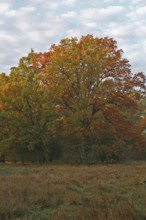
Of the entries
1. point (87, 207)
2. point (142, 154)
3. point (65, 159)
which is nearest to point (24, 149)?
point (65, 159)

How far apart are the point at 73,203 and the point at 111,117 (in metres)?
29.3

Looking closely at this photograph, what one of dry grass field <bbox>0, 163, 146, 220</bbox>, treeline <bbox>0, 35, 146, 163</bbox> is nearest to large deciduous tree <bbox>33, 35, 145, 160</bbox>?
treeline <bbox>0, 35, 146, 163</bbox>

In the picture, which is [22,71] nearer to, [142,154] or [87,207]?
[142,154]

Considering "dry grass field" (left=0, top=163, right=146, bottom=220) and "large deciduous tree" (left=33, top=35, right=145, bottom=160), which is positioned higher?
"large deciduous tree" (left=33, top=35, right=145, bottom=160)

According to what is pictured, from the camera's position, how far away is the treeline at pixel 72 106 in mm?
39000

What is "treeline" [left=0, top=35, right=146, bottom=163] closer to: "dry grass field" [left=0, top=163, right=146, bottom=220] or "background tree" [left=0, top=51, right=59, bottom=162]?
A: "background tree" [left=0, top=51, right=59, bottom=162]

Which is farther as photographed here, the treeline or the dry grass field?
the treeline

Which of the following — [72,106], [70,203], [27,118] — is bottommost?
[70,203]

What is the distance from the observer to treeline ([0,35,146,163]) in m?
39.0

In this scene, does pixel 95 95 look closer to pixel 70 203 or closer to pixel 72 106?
pixel 72 106

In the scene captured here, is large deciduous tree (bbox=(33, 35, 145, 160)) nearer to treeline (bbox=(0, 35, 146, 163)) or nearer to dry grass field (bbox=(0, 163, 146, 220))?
treeline (bbox=(0, 35, 146, 163))

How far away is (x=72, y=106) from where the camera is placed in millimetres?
41250

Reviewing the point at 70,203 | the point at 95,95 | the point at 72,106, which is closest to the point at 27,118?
the point at 72,106

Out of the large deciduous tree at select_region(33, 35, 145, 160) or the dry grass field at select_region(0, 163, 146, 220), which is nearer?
the dry grass field at select_region(0, 163, 146, 220)
